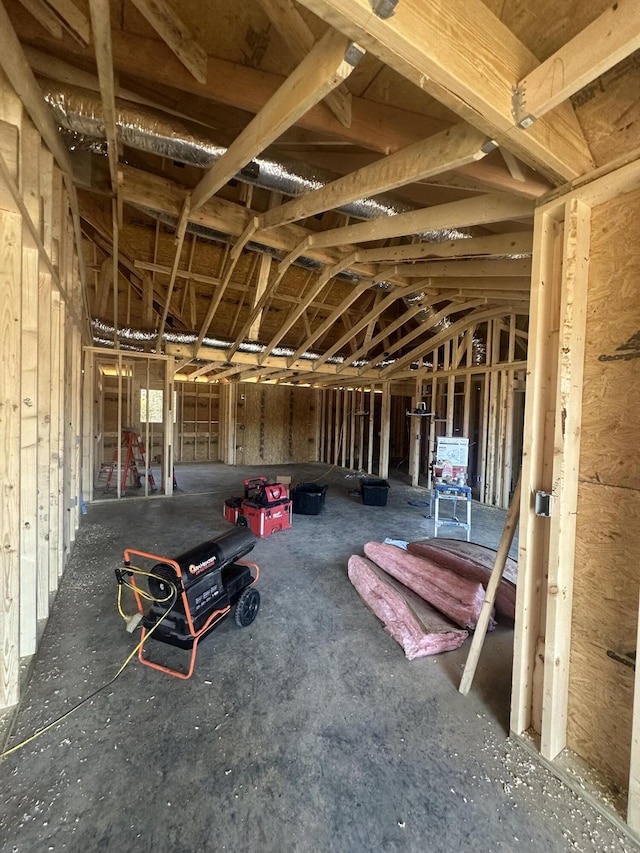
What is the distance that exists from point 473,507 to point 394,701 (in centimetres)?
482

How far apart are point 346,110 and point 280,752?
333cm

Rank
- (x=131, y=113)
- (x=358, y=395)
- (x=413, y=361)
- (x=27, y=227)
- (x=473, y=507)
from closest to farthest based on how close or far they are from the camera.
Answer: (x=27, y=227) < (x=131, y=113) < (x=473, y=507) < (x=413, y=361) < (x=358, y=395)

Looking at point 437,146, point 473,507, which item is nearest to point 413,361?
point 473,507

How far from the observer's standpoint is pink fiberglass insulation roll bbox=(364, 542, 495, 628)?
8.80ft

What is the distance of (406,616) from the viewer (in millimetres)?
2631

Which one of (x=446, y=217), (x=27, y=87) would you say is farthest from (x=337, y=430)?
(x=27, y=87)

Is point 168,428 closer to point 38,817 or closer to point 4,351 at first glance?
point 4,351

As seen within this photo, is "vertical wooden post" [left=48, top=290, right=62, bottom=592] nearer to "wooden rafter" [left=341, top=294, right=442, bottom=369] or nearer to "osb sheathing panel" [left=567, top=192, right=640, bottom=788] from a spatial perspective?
"osb sheathing panel" [left=567, top=192, right=640, bottom=788]

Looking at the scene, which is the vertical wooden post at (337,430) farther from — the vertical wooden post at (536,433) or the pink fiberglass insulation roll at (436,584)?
the vertical wooden post at (536,433)

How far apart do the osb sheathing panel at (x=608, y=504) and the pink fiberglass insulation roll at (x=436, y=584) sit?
3.30 ft

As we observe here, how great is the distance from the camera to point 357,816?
1406mm

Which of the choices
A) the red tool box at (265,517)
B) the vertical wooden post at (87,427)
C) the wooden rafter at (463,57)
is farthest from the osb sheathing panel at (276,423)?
the wooden rafter at (463,57)

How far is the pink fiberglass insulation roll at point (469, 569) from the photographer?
2.78 meters

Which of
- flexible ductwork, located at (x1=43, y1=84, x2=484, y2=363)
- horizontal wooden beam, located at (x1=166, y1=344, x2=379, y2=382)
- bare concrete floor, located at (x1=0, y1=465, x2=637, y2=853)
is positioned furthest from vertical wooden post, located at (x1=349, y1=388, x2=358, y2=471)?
bare concrete floor, located at (x1=0, y1=465, x2=637, y2=853)
